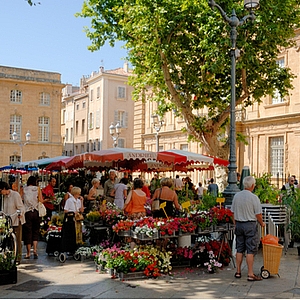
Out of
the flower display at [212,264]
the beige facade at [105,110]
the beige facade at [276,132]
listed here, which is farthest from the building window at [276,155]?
the beige facade at [105,110]

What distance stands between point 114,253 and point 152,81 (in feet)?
39.2

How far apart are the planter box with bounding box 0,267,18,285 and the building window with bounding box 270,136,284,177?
20.4 m

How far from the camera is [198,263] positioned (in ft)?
29.4

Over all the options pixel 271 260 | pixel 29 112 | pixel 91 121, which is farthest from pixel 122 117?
pixel 271 260

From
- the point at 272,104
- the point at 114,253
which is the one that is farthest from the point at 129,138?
the point at 114,253

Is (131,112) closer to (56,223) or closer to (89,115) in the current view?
(89,115)

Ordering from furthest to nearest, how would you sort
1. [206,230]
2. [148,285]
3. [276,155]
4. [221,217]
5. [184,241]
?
[276,155] → [184,241] → [221,217] → [206,230] → [148,285]

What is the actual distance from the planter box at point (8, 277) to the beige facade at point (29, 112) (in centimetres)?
4123

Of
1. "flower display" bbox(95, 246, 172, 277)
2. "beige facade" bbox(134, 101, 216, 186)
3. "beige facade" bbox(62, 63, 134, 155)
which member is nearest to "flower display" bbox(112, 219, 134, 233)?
"flower display" bbox(95, 246, 172, 277)

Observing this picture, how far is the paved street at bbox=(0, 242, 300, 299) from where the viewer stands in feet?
22.6

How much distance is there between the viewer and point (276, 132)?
2617 cm

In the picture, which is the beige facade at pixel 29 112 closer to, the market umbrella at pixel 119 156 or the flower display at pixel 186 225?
the market umbrella at pixel 119 156

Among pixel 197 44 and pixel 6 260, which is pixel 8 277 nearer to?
pixel 6 260

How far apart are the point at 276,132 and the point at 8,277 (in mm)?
21164
